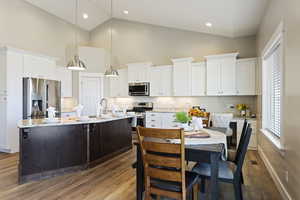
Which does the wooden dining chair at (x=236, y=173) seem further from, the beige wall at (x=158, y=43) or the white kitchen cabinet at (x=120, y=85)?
the white kitchen cabinet at (x=120, y=85)

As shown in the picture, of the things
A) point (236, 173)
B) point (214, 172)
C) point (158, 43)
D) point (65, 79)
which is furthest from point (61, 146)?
point (158, 43)

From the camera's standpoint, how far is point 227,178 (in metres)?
1.98

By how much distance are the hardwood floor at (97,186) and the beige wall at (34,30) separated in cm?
331

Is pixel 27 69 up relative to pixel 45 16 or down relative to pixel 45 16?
down

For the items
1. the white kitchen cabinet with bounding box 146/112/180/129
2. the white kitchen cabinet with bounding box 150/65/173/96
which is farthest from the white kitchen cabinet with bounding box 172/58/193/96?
the white kitchen cabinet with bounding box 146/112/180/129

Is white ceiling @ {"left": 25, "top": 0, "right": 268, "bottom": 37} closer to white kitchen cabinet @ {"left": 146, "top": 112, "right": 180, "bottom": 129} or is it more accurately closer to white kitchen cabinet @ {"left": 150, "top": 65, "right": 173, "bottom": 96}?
white kitchen cabinet @ {"left": 150, "top": 65, "right": 173, "bottom": 96}

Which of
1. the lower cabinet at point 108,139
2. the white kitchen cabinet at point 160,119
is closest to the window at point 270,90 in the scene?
the white kitchen cabinet at point 160,119

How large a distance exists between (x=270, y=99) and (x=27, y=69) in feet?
18.8

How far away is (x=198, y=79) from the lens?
5.43 metres

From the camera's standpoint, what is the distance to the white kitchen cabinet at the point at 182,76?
5518 millimetres

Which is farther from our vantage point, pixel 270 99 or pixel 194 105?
pixel 194 105

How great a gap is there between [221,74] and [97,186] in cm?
406

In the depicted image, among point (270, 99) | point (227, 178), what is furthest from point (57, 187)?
point (270, 99)

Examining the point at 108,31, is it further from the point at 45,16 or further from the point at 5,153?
the point at 5,153
